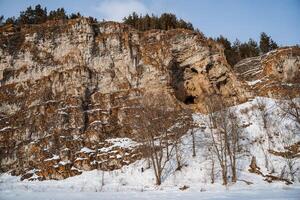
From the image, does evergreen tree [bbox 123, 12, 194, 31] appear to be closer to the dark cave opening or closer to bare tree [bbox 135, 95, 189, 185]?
the dark cave opening

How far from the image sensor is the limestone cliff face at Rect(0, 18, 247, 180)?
139 ft

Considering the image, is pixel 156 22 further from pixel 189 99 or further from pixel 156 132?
pixel 156 132

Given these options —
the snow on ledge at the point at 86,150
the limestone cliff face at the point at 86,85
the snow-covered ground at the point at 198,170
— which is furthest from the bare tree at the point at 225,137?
the snow on ledge at the point at 86,150

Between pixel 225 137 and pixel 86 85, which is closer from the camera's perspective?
pixel 225 137

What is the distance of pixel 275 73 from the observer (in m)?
52.4

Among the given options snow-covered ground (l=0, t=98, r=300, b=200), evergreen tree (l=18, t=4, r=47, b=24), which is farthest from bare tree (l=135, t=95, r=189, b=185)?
evergreen tree (l=18, t=4, r=47, b=24)

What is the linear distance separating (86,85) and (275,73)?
30.6 meters

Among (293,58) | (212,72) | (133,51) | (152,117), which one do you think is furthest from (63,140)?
(293,58)

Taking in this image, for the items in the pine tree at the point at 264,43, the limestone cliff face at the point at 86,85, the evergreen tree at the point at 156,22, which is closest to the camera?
the limestone cliff face at the point at 86,85

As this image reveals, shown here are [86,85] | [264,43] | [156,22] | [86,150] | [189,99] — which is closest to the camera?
[86,150]

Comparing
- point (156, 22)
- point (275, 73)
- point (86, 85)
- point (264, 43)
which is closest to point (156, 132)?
point (86, 85)

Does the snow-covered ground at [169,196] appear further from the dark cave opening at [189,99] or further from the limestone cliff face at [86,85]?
the dark cave opening at [189,99]

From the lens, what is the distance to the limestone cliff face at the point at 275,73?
160ft

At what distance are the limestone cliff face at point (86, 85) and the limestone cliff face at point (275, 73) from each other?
140 inches
